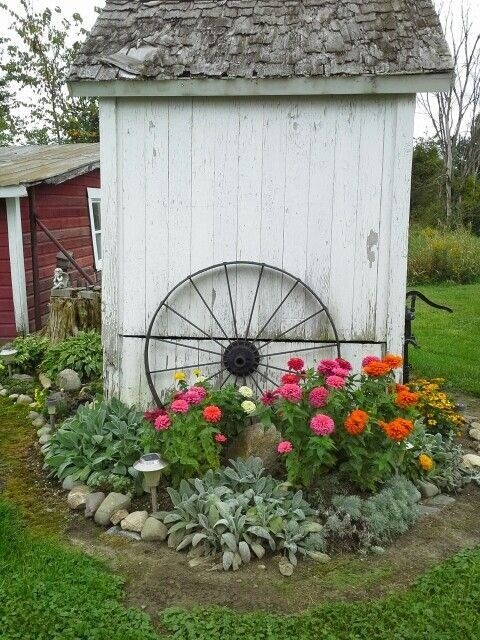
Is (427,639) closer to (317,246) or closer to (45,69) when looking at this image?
(317,246)

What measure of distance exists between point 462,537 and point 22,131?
26564 mm

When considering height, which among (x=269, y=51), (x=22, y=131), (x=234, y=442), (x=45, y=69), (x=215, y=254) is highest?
(x=45, y=69)

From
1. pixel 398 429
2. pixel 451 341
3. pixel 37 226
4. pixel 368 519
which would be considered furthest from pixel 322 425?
pixel 37 226

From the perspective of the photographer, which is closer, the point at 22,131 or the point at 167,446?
the point at 167,446

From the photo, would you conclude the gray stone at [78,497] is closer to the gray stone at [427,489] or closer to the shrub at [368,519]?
the shrub at [368,519]

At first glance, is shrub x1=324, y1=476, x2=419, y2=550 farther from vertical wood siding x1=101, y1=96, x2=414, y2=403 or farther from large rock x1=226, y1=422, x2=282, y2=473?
vertical wood siding x1=101, y1=96, x2=414, y2=403

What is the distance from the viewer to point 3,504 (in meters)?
3.89

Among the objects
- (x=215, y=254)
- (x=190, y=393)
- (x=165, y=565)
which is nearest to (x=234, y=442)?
(x=190, y=393)

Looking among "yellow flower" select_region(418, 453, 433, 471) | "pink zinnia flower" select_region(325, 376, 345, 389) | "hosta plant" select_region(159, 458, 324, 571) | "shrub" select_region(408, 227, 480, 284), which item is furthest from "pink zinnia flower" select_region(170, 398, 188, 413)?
"shrub" select_region(408, 227, 480, 284)

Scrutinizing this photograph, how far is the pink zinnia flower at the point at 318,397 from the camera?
3492 millimetres

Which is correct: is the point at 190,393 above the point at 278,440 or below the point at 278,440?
above

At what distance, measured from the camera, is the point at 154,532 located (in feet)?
11.8

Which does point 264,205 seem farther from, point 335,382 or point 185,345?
point 335,382

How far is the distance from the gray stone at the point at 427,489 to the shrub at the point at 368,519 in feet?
1.19
